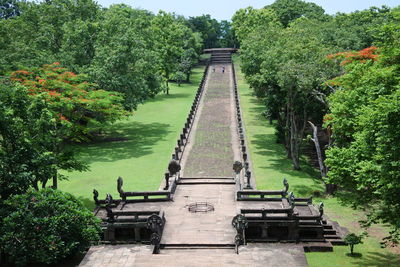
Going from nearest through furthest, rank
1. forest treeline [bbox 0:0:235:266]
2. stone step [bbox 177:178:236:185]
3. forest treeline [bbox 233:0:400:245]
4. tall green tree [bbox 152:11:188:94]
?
forest treeline [bbox 233:0:400:245]
forest treeline [bbox 0:0:235:266]
stone step [bbox 177:178:236:185]
tall green tree [bbox 152:11:188:94]

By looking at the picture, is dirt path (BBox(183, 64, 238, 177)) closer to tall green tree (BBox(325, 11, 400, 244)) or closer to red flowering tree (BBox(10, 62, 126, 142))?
red flowering tree (BBox(10, 62, 126, 142))

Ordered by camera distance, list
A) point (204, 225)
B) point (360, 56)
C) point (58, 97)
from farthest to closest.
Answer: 1. point (58, 97)
2. point (360, 56)
3. point (204, 225)

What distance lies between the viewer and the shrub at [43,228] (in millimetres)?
16594

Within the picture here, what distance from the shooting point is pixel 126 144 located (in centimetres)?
4162

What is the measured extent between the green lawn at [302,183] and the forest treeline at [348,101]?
90 cm

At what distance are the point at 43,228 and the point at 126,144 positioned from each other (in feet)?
81.4

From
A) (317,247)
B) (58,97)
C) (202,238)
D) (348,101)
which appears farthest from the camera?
(58,97)

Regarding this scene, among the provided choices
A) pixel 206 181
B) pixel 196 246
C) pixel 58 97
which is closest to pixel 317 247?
pixel 196 246

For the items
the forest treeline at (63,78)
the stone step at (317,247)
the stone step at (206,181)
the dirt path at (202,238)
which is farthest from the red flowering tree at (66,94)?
the stone step at (317,247)

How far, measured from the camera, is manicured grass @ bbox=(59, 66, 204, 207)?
29989 millimetres

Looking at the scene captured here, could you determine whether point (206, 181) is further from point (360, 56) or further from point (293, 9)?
point (293, 9)

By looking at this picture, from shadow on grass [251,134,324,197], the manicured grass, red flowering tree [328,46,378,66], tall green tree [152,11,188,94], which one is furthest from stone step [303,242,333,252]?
tall green tree [152,11,188,94]

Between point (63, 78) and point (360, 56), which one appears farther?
→ point (63, 78)

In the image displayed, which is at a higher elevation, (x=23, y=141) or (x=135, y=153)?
(x=23, y=141)
